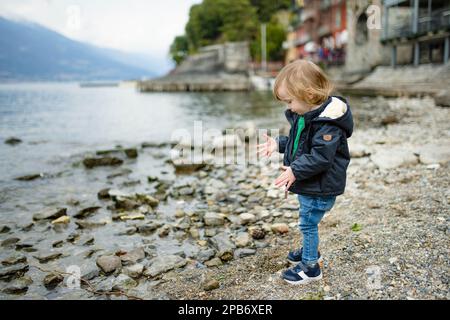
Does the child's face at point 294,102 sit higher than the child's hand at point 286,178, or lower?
higher

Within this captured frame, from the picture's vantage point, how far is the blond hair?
2.75 metres

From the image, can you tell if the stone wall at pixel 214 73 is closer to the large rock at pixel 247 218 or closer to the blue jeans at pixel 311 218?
the large rock at pixel 247 218

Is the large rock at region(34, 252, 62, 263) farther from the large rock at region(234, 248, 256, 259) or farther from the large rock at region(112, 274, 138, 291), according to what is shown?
the large rock at region(234, 248, 256, 259)

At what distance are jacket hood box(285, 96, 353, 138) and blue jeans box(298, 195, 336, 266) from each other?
61 cm

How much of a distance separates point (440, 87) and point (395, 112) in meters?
7.75

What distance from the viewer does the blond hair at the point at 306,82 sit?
275 cm

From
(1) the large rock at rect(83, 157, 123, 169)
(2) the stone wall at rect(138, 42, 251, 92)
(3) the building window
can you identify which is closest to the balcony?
(3) the building window

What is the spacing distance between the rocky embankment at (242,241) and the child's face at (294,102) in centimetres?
148

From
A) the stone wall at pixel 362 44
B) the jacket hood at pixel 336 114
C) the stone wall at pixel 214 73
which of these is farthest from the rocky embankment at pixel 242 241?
the stone wall at pixel 214 73

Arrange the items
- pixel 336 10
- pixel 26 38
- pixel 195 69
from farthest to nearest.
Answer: pixel 26 38, pixel 195 69, pixel 336 10

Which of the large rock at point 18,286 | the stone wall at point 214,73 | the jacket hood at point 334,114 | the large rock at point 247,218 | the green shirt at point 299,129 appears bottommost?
the large rock at point 18,286

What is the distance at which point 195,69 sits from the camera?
211 feet
